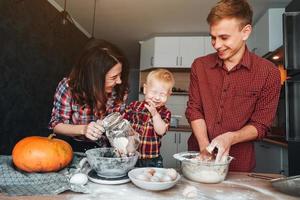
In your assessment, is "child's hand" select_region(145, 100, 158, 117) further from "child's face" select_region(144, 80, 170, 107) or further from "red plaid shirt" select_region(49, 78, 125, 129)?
"red plaid shirt" select_region(49, 78, 125, 129)

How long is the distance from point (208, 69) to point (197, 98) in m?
0.16

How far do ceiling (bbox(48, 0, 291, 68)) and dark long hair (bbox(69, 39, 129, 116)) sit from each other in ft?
6.08

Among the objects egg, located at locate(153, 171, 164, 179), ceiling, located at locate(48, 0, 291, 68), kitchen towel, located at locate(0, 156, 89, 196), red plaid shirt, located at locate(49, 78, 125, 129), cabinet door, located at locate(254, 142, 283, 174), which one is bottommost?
cabinet door, located at locate(254, 142, 283, 174)

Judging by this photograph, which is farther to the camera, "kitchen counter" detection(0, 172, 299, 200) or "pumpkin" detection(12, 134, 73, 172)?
"pumpkin" detection(12, 134, 73, 172)

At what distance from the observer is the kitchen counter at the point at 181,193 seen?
2.06 feet

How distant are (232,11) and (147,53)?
3.10 meters

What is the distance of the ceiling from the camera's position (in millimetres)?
2848

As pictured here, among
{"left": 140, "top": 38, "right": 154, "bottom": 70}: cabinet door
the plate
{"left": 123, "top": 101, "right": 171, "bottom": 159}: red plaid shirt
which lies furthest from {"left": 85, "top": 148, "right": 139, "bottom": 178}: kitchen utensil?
{"left": 140, "top": 38, "right": 154, "bottom": 70}: cabinet door

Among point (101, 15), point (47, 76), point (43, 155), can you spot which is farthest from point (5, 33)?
point (43, 155)

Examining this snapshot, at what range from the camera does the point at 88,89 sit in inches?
46.0

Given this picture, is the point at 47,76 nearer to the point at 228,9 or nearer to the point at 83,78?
the point at 83,78

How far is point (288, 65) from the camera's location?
6.33 ft

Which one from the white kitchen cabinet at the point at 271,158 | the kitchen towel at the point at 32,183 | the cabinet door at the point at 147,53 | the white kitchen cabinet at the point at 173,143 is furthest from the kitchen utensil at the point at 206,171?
the cabinet door at the point at 147,53

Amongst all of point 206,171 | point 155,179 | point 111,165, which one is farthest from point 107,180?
point 206,171
